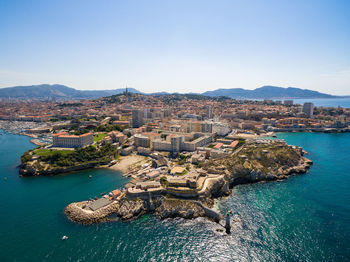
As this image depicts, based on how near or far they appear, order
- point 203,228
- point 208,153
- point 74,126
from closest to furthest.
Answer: point 203,228
point 208,153
point 74,126

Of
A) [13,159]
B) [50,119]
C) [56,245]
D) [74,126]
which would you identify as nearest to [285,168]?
[56,245]

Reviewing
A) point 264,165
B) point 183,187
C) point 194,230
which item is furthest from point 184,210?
point 264,165

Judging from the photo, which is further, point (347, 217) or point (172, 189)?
point (172, 189)

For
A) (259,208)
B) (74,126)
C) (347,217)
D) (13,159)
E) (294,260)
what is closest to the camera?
(294,260)

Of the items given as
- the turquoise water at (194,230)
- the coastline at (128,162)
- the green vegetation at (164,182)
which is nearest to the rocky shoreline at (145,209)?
the turquoise water at (194,230)

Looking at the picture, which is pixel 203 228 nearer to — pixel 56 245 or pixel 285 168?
pixel 56 245

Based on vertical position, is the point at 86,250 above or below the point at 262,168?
below

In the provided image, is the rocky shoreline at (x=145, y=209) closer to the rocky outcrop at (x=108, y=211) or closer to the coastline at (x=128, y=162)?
the rocky outcrop at (x=108, y=211)
